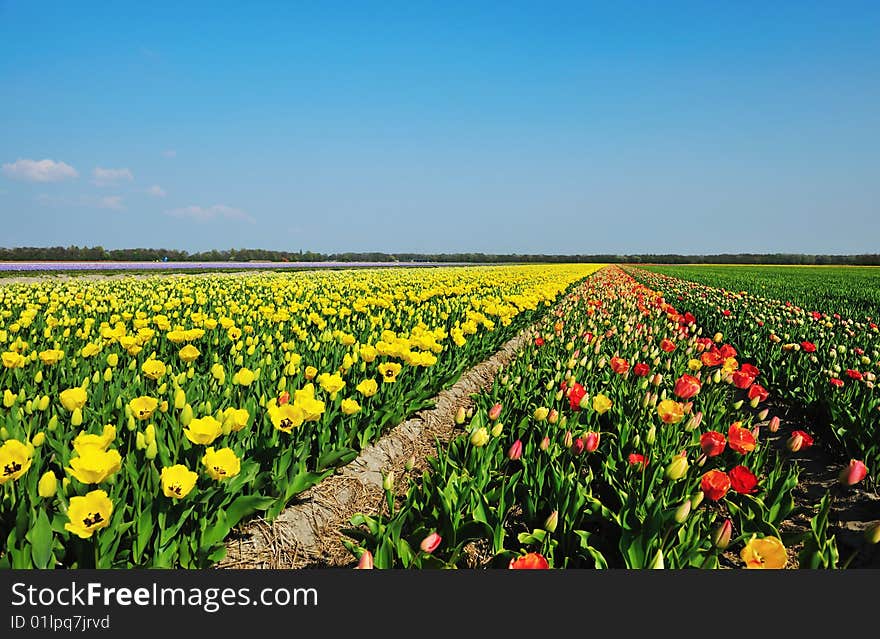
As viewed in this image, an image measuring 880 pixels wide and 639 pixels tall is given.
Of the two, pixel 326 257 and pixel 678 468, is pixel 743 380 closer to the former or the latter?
pixel 678 468

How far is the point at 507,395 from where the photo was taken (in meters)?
3.81

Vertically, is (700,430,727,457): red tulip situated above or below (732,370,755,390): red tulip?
below

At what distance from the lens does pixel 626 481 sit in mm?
2543

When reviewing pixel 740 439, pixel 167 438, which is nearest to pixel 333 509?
pixel 167 438

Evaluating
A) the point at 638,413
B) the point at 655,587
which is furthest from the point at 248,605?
the point at 638,413

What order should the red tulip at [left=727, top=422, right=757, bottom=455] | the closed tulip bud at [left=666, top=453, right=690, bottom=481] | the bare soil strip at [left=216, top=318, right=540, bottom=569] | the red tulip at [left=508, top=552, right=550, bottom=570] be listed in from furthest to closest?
the bare soil strip at [left=216, top=318, right=540, bottom=569] → the red tulip at [left=727, top=422, right=757, bottom=455] → the closed tulip bud at [left=666, top=453, right=690, bottom=481] → the red tulip at [left=508, top=552, right=550, bottom=570]

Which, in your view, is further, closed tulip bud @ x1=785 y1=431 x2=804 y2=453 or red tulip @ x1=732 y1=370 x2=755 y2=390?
red tulip @ x1=732 y1=370 x2=755 y2=390

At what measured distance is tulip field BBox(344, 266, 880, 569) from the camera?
1934 mm

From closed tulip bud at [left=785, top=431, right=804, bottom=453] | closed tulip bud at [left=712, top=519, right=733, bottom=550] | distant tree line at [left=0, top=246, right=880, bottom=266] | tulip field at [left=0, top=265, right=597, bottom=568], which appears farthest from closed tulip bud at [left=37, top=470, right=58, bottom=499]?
distant tree line at [left=0, top=246, right=880, bottom=266]

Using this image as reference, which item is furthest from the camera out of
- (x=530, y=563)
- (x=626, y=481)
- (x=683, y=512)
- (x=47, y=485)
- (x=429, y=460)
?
(x=429, y=460)

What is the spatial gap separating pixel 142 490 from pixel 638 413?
10.0 feet

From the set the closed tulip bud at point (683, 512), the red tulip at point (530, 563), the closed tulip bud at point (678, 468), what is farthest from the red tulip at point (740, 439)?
the red tulip at point (530, 563)

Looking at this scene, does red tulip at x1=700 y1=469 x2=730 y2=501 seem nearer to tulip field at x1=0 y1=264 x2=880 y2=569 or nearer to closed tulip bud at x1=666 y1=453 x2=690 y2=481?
tulip field at x1=0 y1=264 x2=880 y2=569

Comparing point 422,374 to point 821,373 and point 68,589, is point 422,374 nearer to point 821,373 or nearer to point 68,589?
point 68,589
